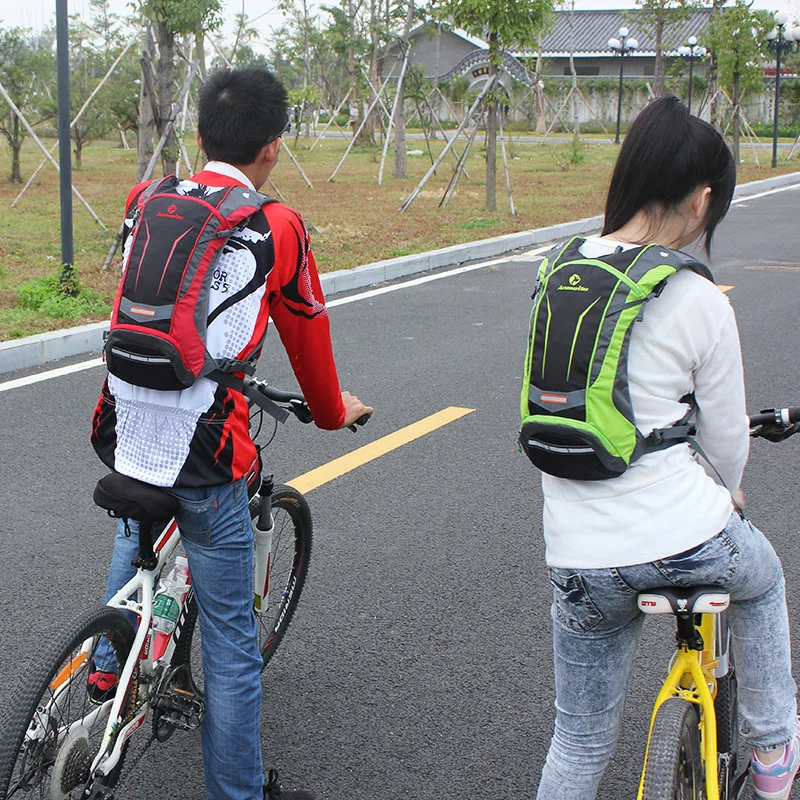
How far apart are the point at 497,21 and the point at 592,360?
13.6 m

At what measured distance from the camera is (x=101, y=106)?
69.2 feet

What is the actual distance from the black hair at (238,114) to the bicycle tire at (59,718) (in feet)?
3.47

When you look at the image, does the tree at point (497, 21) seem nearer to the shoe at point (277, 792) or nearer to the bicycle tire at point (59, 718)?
the shoe at point (277, 792)

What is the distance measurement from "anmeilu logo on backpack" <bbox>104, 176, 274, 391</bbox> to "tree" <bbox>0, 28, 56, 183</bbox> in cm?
1685

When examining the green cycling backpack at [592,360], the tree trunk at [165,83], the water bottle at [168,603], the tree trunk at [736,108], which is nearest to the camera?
the green cycling backpack at [592,360]

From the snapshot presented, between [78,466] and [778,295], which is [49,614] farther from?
[778,295]

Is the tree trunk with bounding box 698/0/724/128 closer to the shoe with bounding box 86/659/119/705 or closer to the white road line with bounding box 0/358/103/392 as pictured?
the white road line with bounding box 0/358/103/392

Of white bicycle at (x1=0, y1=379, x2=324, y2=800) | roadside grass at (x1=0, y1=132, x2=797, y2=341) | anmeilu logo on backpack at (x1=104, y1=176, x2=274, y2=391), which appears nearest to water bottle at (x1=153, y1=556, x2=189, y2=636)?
white bicycle at (x1=0, y1=379, x2=324, y2=800)

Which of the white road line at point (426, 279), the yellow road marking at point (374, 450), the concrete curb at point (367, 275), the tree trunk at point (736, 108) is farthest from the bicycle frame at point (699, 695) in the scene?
the tree trunk at point (736, 108)

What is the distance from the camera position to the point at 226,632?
2482 mm

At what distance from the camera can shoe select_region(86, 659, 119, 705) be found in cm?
243

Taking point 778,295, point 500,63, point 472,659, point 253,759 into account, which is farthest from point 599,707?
point 500,63

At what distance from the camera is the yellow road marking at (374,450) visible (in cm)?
502

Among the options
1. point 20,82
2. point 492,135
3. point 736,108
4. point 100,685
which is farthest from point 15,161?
point 100,685
